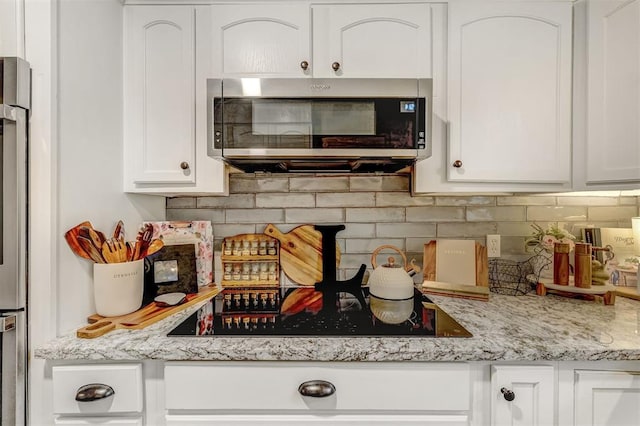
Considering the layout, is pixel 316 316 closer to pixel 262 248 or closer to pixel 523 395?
pixel 262 248

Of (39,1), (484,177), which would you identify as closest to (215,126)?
(39,1)

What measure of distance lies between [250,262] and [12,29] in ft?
3.85

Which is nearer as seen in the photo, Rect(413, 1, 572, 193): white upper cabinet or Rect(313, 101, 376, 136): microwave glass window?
Rect(313, 101, 376, 136): microwave glass window

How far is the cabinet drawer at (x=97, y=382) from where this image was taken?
971 millimetres

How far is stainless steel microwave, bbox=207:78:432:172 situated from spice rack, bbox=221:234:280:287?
577 mm

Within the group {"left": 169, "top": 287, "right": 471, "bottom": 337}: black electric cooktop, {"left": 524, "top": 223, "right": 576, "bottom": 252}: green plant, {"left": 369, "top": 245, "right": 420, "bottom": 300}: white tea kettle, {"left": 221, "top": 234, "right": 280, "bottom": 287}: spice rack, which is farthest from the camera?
{"left": 221, "top": 234, "right": 280, "bottom": 287}: spice rack

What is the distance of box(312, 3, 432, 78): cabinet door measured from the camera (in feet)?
4.46

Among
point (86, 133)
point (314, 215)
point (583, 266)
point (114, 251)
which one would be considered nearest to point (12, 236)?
point (114, 251)

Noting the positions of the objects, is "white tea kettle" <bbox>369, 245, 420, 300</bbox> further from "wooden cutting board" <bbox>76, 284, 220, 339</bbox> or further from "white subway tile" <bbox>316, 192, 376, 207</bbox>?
"wooden cutting board" <bbox>76, 284, 220, 339</bbox>

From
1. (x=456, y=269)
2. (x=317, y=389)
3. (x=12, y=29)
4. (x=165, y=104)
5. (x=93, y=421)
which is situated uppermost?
(x=12, y=29)

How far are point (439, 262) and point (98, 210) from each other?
4.62 feet

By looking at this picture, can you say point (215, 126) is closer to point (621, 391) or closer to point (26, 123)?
point (26, 123)

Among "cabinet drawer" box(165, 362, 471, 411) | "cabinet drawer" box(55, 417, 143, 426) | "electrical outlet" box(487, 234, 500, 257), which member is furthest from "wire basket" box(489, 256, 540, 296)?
"cabinet drawer" box(55, 417, 143, 426)

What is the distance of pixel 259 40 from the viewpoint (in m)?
1.37
